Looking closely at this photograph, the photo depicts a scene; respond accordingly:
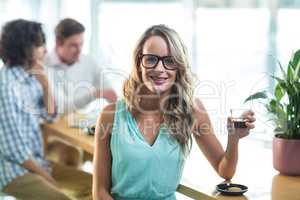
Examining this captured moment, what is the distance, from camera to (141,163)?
1528mm

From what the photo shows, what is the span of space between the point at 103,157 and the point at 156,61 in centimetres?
35

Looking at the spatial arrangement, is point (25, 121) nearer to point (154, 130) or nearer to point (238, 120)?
point (154, 130)

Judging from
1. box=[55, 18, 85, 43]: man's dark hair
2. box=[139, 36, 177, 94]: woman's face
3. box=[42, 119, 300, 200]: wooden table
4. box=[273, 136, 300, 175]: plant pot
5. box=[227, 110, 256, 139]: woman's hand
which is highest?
box=[55, 18, 85, 43]: man's dark hair

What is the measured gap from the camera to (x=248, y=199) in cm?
153

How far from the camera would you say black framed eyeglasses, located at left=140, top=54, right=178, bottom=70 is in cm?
153

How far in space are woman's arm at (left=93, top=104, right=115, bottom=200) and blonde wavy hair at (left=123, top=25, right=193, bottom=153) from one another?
0.28ft

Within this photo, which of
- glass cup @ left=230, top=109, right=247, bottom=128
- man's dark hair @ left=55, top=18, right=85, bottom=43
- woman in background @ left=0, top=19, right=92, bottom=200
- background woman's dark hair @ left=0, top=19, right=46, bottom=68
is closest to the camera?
glass cup @ left=230, top=109, right=247, bottom=128

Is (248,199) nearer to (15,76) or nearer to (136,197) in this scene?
(136,197)

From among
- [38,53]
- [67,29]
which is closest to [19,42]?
[38,53]

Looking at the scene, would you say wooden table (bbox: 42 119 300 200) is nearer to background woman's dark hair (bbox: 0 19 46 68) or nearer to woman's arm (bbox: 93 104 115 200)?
woman's arm (bbox: 93 104 115 200)

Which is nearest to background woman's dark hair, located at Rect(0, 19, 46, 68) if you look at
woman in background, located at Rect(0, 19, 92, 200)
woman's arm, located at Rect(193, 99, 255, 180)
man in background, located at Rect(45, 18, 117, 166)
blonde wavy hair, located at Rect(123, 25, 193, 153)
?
woman in background, located at Rect(0, 19, 92, 200)

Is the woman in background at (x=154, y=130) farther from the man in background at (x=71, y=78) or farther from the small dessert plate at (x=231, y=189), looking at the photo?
the man in background at (x=71, y=78)

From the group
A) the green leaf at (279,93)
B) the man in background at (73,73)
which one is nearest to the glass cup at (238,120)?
the green leaf at (279,93)

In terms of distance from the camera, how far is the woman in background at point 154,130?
1.53 metres
